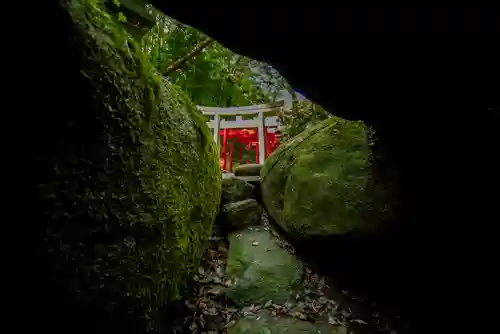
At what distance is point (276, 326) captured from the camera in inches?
122

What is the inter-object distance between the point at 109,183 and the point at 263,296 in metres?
2.23

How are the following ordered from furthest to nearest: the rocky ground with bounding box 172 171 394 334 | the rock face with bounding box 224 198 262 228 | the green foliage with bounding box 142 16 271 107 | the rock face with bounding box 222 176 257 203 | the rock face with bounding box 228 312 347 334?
the green foliage with bounding box 142 16 271 107 < the rock face with bounding box 222 176 257 203 < the rock face with bounding box 224 198 262 228 < the rocky ground with bounding box 172 171 394 334 < the rock face with bounding box 228 312 347 334

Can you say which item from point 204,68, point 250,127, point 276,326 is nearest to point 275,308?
point 276,326

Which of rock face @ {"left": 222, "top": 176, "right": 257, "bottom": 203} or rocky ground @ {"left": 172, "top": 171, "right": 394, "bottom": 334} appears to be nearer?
rocky ground @ {"left": 172, "top": 171, "right": 394, "bottom": 334}

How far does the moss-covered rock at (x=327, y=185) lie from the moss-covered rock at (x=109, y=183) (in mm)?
1608

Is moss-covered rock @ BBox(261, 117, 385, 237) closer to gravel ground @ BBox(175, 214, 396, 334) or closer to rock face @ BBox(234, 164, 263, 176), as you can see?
gravel ground @ BBox(175, 214, 396, 334)

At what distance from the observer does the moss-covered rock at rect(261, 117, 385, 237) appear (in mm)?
3537

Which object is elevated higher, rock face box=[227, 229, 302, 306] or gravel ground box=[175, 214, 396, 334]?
rock face box=[227, 229, 302, 306]

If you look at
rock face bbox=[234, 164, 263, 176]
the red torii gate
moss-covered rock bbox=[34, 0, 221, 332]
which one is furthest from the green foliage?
moss-covered rock bbox=[34, 0, 221, 332]

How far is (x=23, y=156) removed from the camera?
1.64 m

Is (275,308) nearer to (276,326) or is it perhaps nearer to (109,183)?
(276,326)

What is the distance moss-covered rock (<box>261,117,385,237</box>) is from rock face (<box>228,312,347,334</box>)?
0.89m

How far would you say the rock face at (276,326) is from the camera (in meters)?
3.07

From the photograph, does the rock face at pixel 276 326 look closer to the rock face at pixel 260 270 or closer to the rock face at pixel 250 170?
the rock face at pixel 260 270
